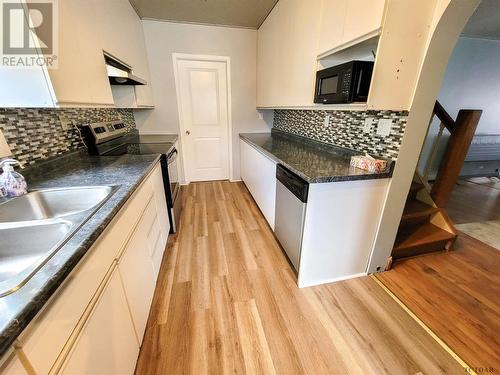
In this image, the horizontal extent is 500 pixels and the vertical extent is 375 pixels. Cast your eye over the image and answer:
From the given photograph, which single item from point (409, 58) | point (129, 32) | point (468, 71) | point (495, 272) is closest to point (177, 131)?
point (129, 32)

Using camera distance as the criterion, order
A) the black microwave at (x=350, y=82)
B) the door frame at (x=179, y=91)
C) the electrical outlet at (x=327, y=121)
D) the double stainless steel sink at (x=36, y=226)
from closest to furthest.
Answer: the double stainless steel sink at (x=36, y=226) → the black microwave at (x=350, y=82) → the electrical outlet at (x=327, y=121) → the door frame at (x=179, y=91)

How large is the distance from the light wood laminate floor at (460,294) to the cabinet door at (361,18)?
178 cm

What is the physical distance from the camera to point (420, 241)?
1921 mm

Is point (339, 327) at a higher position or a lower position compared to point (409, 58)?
lower

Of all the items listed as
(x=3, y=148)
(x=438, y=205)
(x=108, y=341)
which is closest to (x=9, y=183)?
(x=3, y=148)

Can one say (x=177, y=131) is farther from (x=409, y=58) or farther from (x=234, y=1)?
(x=409, y=58)

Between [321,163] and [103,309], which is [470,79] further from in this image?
[103,309]

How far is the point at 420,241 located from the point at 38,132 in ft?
10.3

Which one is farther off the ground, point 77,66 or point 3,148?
point 77,66

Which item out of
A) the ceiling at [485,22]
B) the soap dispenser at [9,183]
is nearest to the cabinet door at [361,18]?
the soap dispenser at [9,183]

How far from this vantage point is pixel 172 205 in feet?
7.23

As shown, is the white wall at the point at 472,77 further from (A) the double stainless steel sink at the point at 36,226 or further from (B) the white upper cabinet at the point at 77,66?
(A) the double stainless steel sink at the point at 36,226

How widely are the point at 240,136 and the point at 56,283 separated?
3260mm

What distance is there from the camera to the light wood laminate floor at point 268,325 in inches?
45.1
